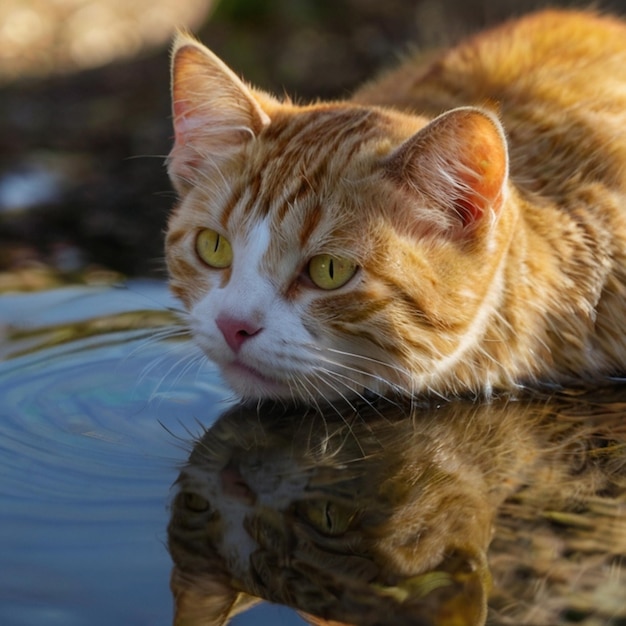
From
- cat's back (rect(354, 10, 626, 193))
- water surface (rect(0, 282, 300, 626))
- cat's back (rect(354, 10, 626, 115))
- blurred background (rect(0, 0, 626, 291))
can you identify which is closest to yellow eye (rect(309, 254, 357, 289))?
water surface (rect(0, 282, 300, 626))

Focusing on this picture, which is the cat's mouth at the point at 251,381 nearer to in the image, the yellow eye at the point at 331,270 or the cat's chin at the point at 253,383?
the cat's chin at the point at 253,383

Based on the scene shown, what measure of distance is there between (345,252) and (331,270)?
5cm

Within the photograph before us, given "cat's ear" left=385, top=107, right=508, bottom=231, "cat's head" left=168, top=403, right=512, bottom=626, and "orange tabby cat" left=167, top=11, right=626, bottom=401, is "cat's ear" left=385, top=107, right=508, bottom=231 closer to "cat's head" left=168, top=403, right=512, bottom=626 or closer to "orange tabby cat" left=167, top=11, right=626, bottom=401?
"orange tabby cat" left=167, top=11, right=626, bottom=401

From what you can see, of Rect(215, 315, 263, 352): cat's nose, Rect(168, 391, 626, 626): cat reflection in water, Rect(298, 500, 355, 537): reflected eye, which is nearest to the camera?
Rect(168, 391, 626, 626): cat reflection in water

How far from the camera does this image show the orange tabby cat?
7.20ft

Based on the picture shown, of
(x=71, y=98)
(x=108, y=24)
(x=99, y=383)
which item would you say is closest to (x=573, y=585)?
(x=99, y=383)

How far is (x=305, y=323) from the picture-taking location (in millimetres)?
2164

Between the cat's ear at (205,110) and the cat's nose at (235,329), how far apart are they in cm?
58

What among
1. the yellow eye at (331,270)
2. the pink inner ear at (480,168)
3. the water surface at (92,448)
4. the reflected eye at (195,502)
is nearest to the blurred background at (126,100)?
the water surface at (92,448)

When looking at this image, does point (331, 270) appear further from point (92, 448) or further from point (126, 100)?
point (126, 100)

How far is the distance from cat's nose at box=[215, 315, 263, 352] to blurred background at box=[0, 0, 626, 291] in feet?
5.19

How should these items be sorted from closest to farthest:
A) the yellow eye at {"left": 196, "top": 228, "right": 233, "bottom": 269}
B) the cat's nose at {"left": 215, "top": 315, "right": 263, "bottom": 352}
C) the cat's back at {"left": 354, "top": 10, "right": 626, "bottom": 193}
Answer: the cat's nose at {"left": 215, "top": 315, "right": 263, "bottom": 352}, the yellow eye at {"left": 196, "top": 228, "right": 233, "bottom": 269}, the cat's back at {"left": 354, "top": 10, "right": 626, "bottom": 193}

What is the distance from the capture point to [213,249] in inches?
95.0

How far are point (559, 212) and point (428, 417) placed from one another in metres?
0.69
